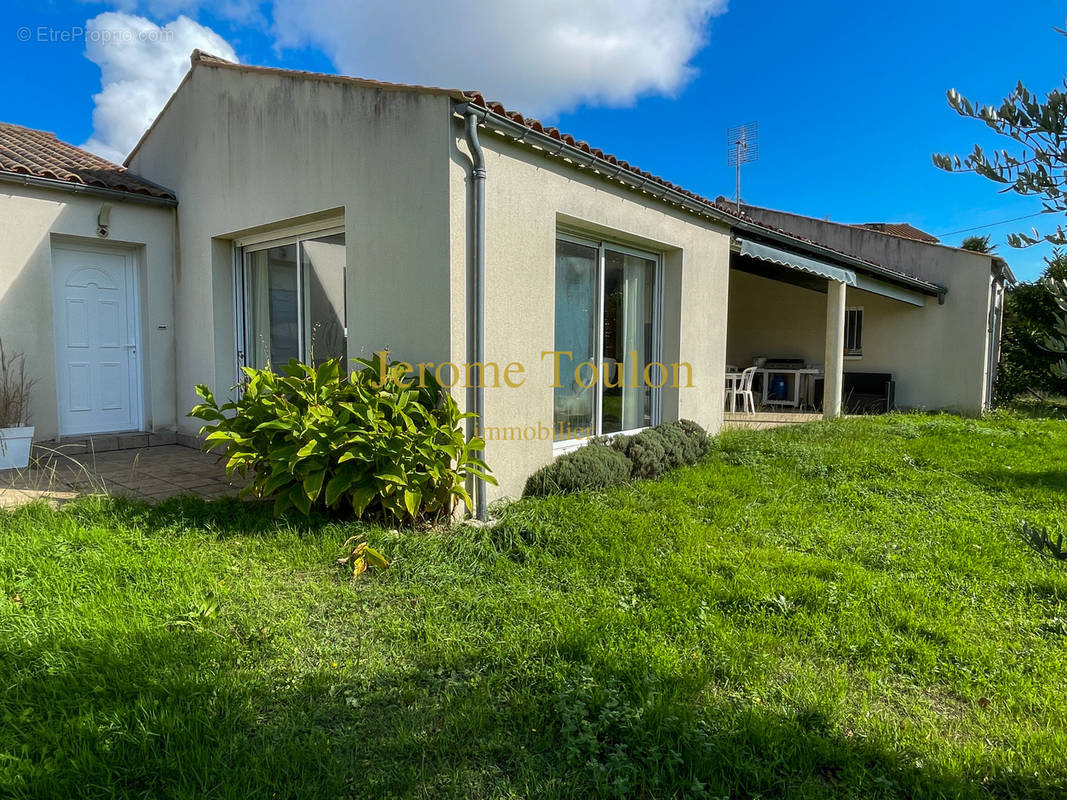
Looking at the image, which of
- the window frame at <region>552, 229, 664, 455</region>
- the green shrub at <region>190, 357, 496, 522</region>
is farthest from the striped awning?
the green shrub at <region>190, 357, 496, 522</region>

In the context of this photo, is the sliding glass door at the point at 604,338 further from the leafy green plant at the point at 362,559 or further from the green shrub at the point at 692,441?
the leafy green plant at the point at 362,559

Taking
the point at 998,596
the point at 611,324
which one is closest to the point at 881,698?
the point at 998,596

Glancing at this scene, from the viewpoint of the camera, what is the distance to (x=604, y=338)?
8797 millimetres

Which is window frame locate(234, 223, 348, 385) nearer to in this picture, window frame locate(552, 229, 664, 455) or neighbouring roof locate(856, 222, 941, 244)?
window frame locate(552, 229, 664, 455)

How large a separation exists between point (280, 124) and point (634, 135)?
55.6 ft

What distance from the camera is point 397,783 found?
2674 millimetres

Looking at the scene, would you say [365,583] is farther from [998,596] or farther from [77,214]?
[77,214]

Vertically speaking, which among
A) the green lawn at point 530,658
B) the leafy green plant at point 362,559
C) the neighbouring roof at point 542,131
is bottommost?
the green lawn at point 530,658

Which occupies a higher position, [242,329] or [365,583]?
[242,329]

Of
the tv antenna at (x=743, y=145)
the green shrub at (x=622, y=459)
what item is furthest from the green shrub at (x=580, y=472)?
the tv antenna at (x=743, y=145)

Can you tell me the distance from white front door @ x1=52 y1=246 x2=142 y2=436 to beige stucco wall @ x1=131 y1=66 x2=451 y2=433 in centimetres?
73

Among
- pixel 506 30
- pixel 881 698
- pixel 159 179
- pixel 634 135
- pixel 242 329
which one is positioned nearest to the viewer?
pixel 881 698

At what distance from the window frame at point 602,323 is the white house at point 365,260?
0.03 metres

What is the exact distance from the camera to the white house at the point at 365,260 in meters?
6.30
